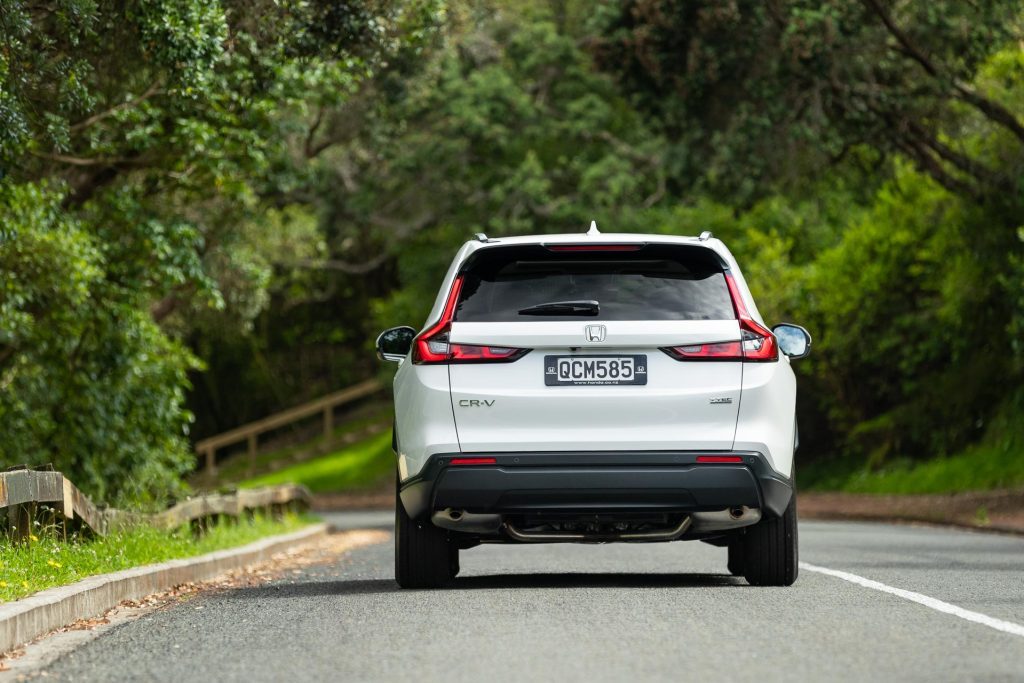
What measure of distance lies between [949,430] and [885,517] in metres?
6.75

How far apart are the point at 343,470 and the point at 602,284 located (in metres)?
38.5

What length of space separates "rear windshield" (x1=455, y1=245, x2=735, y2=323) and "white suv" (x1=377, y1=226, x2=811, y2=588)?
1 centimetres

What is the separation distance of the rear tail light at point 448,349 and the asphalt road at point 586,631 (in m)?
1.32

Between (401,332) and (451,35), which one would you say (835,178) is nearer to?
(451,35)

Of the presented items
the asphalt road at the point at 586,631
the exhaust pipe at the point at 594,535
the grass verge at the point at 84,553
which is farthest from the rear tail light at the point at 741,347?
the grass verge at the point at 84,553

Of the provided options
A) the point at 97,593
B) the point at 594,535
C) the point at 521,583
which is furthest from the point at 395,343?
the point at 97,593

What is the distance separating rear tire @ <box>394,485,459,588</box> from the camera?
10344 millimetres

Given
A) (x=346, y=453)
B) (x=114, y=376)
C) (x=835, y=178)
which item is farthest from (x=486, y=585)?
(x=346, y=453)

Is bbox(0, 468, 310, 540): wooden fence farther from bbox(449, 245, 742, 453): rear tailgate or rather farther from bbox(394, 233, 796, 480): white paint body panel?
bbox(449, 245, 742, 453): rear tailgate

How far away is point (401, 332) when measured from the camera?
10.5m

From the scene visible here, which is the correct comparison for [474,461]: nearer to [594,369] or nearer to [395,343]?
[594,369]

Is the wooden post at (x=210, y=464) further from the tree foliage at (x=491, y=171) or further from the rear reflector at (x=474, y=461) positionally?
the rear reflector at (x=474, y=461)

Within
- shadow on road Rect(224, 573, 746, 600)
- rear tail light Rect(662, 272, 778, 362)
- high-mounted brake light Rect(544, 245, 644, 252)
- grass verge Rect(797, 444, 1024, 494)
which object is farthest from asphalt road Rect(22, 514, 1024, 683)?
grass verge Rect(797, 444, 1024, 494)

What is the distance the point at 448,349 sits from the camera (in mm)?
9578
